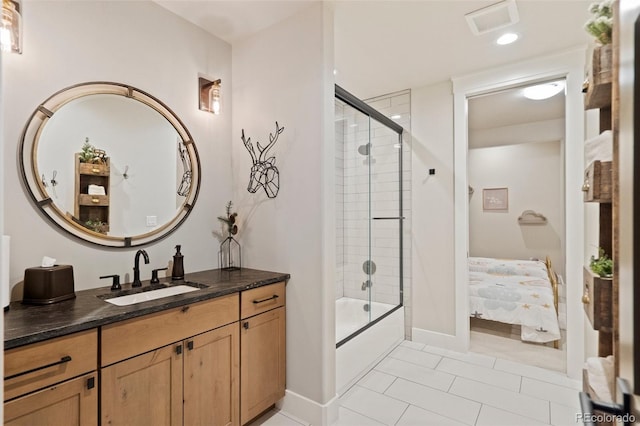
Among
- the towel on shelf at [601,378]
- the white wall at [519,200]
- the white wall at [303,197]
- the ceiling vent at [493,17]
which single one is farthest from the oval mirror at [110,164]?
the white wall at [519,200]

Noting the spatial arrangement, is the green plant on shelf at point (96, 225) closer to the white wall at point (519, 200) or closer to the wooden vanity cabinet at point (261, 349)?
the wooden vanity cabinet at point (261, 349)

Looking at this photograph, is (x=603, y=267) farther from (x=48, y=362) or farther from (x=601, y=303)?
(x=48, y=362)

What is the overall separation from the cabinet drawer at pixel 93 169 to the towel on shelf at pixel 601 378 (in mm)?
2577

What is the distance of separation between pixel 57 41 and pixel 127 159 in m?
0.69

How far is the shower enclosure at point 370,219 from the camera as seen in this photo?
3432 mm

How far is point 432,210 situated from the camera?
3312mm

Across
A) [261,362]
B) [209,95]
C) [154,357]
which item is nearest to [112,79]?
[209,95]

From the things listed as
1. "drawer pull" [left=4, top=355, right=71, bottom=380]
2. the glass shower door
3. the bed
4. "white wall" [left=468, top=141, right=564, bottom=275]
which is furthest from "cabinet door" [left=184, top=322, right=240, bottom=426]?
"white wall" [left=468, top=141, right=564, bottom=275]

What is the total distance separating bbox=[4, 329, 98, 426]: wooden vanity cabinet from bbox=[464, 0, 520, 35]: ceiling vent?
9.54 feet

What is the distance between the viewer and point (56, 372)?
1.18 meters

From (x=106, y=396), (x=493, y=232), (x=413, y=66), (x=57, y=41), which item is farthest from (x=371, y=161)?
(x=493, y=232)

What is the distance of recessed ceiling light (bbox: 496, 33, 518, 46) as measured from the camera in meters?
2.45

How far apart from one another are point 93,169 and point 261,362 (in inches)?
61.2

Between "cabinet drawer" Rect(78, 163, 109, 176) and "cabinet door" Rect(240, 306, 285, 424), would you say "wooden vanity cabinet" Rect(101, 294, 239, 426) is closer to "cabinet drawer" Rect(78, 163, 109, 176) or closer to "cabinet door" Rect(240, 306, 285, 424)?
"cabinet door" Rect(240, 306, 285, 424)
